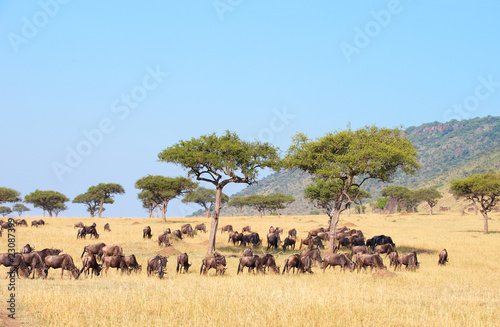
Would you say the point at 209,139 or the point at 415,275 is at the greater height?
the point at 209,139

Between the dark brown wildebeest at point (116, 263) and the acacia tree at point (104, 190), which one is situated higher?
the acacia tree at point (104, 190)

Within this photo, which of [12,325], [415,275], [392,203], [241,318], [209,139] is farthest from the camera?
[392,203]

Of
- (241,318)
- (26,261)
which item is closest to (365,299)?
(241,318)

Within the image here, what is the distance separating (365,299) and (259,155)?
17.4 m

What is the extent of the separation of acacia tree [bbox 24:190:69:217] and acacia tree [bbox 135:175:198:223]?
35.2 m

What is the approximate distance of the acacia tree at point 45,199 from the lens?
3792 inches

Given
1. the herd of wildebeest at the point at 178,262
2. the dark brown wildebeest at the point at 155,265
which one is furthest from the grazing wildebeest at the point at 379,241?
the dark brown wildebeest at the point at 155,265

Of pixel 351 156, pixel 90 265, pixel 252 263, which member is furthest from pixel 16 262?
pixel 351 156

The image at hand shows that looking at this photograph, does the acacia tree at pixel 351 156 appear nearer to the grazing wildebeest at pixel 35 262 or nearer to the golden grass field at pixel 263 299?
the golden grass field at pixel 263 299

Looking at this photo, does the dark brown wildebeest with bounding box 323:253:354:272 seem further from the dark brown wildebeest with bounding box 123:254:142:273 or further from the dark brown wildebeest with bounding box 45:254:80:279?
the dark brown wildebeest with bounding box 45:254:80:279

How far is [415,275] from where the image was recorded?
69.3 feet

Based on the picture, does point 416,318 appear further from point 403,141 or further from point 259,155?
point 403,141

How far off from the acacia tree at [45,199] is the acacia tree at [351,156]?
82133 mm

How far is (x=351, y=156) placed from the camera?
3012 cm
